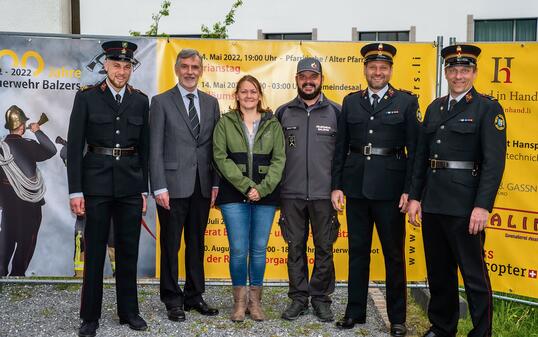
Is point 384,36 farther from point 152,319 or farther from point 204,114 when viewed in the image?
point 152,319

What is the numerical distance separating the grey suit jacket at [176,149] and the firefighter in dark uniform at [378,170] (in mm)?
1072

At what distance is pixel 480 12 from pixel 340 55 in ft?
40.1

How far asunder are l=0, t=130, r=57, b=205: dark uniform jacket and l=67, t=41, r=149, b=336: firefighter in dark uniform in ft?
3.83

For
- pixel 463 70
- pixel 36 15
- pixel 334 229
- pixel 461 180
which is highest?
pixel 36 15

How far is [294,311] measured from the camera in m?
4.53

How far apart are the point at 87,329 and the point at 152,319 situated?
1.82 ft

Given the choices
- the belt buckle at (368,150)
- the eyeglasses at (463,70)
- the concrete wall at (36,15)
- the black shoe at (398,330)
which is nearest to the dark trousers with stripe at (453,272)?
the black shoe at (398,330)

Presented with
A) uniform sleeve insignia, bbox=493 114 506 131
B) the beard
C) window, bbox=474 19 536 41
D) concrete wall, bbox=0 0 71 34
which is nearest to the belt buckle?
the beard

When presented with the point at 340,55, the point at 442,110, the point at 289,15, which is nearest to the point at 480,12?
the point at 289,15

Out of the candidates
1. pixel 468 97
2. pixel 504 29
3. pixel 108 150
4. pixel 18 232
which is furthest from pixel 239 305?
pixel 504 29

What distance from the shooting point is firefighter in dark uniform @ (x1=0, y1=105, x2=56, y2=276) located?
5047 mm

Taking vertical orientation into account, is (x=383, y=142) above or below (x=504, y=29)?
below

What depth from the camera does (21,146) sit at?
5066 millimetres

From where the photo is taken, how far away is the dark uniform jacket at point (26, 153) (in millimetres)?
5059
